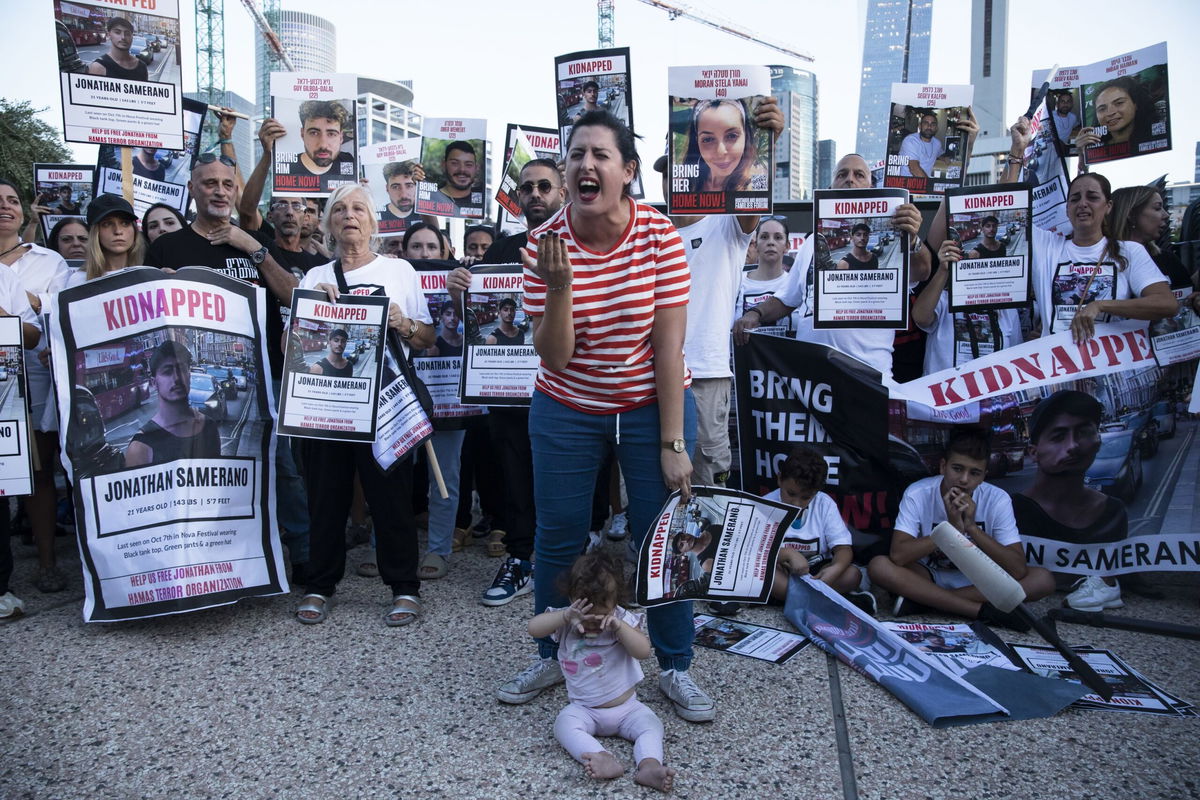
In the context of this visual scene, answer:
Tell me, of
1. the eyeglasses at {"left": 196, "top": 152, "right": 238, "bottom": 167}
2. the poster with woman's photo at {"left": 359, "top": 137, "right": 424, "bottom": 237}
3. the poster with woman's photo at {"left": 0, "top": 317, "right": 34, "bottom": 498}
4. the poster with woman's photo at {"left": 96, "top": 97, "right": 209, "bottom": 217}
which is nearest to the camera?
the poster with woman's photo at {"left": 0, "top": 317, "right": 34, "bottom": 498}

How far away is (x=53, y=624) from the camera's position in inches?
146

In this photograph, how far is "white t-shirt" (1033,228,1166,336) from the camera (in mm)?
4152

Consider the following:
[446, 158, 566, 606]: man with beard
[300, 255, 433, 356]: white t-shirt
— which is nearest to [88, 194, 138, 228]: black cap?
[300, 255, 433, 356]: white t-shirt

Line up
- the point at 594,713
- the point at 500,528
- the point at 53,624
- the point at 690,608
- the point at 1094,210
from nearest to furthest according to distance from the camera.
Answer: the point at 594,713 → the point at 690,608 → the point at 53,624 → the point at 1094,210 → the point at 500,528

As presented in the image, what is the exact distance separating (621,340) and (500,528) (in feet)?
8.87

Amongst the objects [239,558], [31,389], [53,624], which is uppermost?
[31,389]

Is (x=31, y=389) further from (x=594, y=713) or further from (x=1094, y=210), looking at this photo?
(x=1094, y=210)

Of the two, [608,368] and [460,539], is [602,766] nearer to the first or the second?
[608,368]

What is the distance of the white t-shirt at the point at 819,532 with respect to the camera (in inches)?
158

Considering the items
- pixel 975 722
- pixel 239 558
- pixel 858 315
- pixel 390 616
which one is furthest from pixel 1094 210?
pixel 239 558

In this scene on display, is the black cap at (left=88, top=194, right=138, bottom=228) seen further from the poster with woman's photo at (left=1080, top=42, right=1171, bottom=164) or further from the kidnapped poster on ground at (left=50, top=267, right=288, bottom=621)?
the poster with woman's photo at (left=1080, top=42, right=1171, bottom=164)

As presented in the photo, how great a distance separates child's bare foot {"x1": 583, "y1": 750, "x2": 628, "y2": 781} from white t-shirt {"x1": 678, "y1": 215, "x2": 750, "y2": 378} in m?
1.89

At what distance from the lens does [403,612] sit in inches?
147

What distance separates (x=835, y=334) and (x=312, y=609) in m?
3.00
